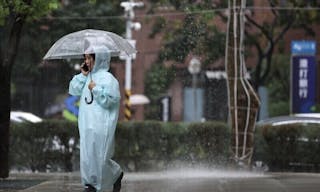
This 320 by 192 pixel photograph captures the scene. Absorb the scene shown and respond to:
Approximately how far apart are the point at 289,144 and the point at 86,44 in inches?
303

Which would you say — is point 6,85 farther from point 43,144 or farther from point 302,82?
point 302,82

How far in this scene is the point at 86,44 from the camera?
866 centimetres

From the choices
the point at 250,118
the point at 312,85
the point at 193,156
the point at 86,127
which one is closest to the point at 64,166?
the point at 193,156

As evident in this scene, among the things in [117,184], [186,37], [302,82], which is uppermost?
[186,37]

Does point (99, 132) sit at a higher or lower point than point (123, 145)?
higher

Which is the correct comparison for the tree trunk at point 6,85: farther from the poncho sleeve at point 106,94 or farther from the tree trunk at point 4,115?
the poncho sleeve at point 106,94

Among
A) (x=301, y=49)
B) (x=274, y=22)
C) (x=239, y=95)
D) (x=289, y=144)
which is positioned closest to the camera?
(x=239, y=95)

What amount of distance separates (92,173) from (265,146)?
7858 millimetres

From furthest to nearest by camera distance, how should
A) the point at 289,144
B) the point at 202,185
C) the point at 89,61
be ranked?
1. the point at 289,144
2. the point at 202,185
3. the point at 89,61

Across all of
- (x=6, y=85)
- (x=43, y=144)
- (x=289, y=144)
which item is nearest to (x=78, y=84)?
(x=6, y=85)

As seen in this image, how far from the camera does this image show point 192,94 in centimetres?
2948

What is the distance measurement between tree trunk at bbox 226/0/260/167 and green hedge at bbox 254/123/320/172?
107 cm

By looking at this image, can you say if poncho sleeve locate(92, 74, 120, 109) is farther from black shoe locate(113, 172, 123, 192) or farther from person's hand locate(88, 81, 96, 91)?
black shoe locate(113, 172, 123, 192)

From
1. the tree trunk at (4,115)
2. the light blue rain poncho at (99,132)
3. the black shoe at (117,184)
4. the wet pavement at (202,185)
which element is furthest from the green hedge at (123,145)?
the light blue rain poncho at (99,132)
